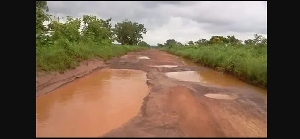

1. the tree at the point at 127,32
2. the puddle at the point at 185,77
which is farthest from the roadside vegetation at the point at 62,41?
the tree at the point at 127,32

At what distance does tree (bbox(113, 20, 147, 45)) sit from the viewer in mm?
59250

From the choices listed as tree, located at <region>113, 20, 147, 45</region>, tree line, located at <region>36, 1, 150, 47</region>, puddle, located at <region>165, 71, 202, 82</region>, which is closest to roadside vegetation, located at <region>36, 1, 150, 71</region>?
tree line, located at <region>36, 1, 150, 47</region>

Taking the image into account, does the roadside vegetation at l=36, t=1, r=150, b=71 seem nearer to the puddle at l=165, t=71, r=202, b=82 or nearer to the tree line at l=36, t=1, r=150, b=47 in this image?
the tree line at l=36, t=1, r=150, b=47

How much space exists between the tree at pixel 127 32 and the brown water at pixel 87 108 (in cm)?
4879

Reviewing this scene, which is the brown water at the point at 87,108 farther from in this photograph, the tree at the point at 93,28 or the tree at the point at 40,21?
the tree at the point at 93,28

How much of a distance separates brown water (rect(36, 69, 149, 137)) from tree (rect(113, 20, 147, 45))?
160 ft

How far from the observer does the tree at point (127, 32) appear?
59.2 metres

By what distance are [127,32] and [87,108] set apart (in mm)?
53394

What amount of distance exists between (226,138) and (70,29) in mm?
15386

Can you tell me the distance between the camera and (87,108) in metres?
7.31
